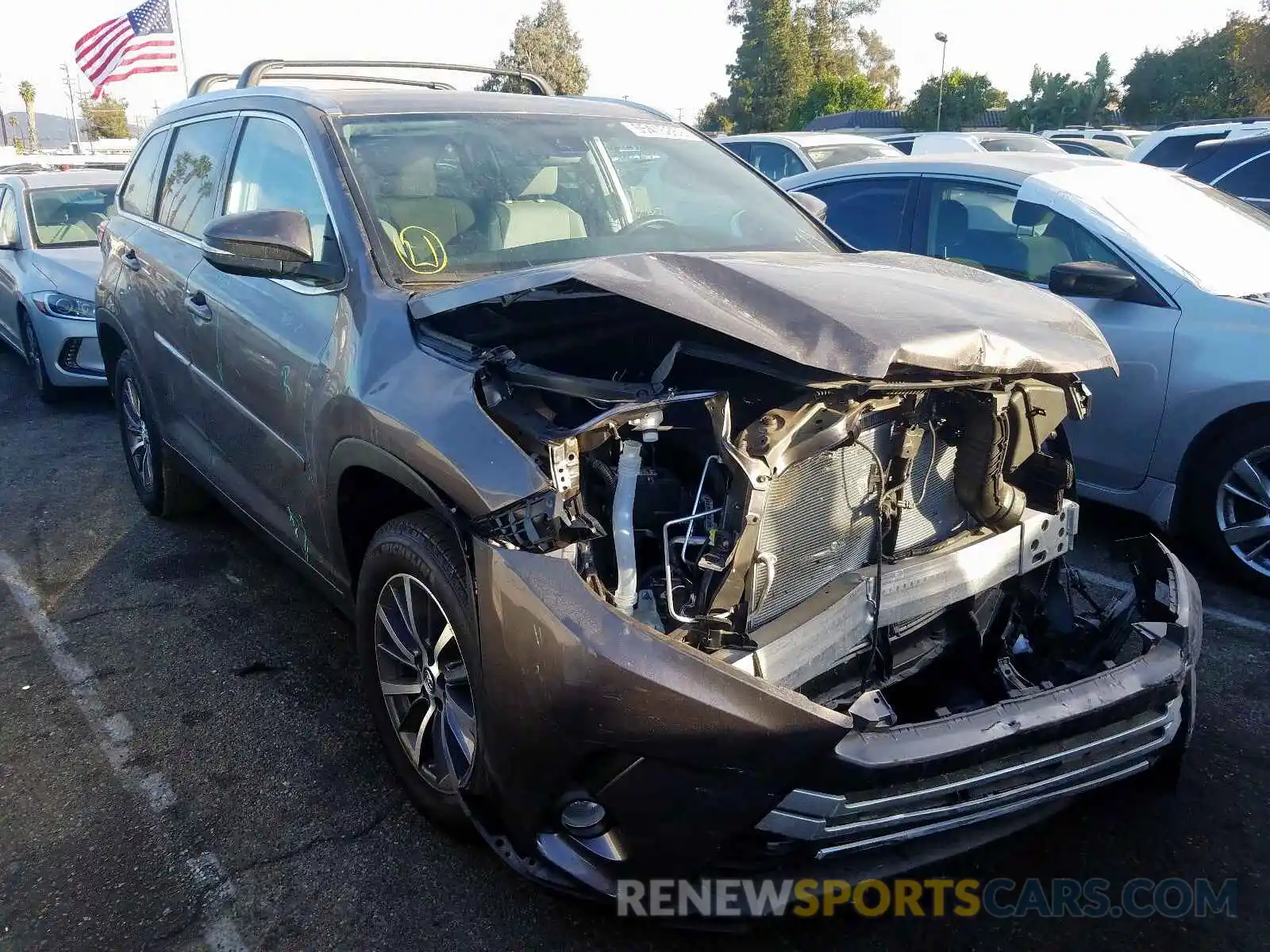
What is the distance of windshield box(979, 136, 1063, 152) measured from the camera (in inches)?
434

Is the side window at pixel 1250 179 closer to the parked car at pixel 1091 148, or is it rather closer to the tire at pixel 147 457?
the parked car at pixel 1091 148

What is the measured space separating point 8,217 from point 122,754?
24.6 ft

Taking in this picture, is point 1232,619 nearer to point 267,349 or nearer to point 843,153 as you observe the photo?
point 267,349

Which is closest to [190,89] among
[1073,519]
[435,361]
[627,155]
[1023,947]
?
[627,155]

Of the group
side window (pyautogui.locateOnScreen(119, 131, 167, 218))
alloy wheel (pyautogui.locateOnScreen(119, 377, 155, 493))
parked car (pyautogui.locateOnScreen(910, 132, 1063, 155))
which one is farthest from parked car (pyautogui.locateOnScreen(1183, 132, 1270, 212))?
alloy wheel (pyautogui.locateOnScreen(119, 377, 155, 493))

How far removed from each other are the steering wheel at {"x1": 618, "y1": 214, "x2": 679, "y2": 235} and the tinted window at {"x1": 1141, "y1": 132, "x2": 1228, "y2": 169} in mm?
9329

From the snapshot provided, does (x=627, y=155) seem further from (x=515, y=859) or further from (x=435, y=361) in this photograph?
(x=515, y=859)

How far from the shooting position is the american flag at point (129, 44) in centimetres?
1594

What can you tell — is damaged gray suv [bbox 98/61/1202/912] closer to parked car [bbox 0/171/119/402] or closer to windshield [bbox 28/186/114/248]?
parked car [bbox 0/171/119/402]

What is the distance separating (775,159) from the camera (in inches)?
424

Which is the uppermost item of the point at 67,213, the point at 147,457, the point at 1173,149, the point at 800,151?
the point at 800,151

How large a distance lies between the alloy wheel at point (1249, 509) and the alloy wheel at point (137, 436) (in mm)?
4801

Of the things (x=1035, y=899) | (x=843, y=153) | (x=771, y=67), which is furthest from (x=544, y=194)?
(x=771, y=67)

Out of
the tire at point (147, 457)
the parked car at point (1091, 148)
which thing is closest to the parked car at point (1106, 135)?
the parked car at point (1091, 148)
